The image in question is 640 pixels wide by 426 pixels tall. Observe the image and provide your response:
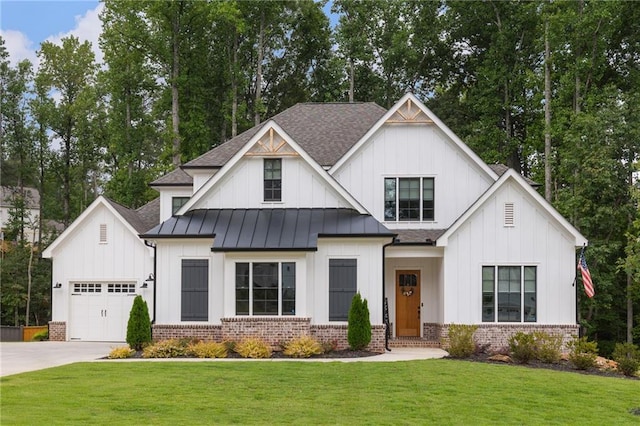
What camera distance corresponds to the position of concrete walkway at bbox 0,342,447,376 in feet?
58.7

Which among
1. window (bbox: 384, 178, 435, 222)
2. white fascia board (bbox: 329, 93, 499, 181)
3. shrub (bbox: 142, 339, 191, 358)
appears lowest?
shrub (bbox: 142, 339, 191, 358)

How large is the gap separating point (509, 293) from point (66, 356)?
1336cm

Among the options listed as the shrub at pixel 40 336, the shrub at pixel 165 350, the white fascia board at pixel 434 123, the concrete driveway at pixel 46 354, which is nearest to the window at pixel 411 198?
the white fascia board at pixel 434 123

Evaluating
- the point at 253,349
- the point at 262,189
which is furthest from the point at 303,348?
the point at 262,189

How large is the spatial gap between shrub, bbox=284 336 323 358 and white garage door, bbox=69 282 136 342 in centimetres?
939

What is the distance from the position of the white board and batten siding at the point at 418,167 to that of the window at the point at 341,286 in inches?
127

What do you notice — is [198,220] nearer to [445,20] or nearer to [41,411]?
[41,411]

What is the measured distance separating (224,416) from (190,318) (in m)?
10.7

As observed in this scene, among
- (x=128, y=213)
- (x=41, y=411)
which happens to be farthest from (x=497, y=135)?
(x=41, y=411)

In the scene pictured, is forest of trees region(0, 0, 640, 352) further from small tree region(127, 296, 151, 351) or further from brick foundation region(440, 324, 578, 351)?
small tree region(127, 296, 151, 351)

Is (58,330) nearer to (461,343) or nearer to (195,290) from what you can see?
(195,290)

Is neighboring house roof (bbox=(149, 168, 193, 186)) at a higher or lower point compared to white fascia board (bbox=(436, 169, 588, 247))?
higher

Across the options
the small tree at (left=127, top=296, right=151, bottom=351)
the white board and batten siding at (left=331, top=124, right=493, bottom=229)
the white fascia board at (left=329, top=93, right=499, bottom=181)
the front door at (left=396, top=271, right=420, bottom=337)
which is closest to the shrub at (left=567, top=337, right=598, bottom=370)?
the front door at (left=396, top=271, right=420, bottom=337)

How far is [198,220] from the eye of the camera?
22.4m
